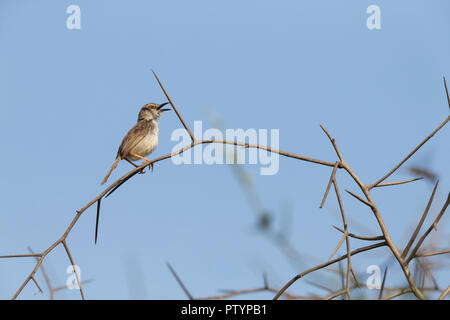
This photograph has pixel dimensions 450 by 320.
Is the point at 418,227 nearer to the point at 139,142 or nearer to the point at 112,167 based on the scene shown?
the point at 112,167

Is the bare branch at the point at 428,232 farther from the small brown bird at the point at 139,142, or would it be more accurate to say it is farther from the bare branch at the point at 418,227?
the small brown bird at the point at 139,142

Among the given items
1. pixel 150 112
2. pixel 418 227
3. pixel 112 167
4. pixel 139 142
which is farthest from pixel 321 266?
pixel 150 112

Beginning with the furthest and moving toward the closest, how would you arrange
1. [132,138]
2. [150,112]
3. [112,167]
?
[150,112] < [132,138] < [112,167]

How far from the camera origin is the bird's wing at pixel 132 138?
272 inches

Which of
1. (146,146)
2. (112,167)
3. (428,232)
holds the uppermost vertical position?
(428,232)

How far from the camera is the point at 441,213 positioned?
2.05m

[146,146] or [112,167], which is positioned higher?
[146,146]

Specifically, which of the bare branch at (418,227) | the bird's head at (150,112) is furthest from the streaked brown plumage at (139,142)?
the bare branch at (418,227)

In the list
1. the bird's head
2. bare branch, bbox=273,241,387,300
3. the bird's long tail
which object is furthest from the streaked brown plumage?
bare branch, bbox=273,241,387,300

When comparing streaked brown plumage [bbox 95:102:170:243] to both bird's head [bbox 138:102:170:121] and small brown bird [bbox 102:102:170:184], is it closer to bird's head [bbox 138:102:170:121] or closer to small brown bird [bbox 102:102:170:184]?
small brown bird [bbox 102:102:170:184]

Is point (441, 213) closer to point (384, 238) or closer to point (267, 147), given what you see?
point (384, 238)

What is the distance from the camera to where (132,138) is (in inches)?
278
